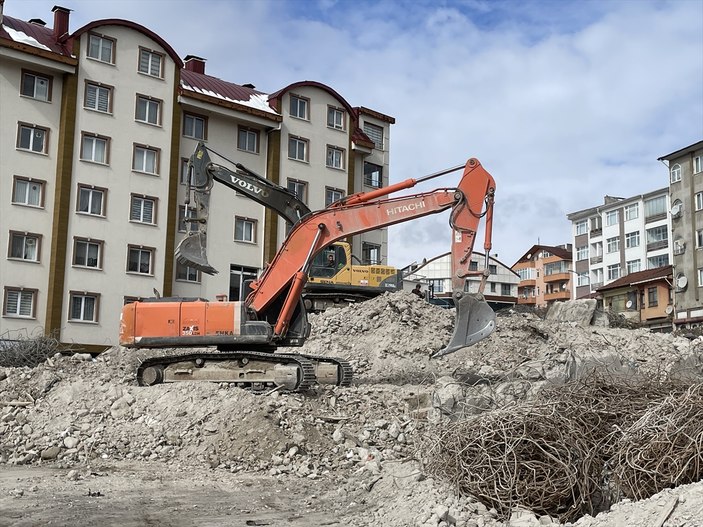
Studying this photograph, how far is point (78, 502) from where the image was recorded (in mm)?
8836

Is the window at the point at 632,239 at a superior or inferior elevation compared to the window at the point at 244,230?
superior

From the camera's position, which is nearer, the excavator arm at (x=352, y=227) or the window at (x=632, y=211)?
the excavator arm at (x=352, y=227)

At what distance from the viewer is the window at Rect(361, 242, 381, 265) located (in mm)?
43112

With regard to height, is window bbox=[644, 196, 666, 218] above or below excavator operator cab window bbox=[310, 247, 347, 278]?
above

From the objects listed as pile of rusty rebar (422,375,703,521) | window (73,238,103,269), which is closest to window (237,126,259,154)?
window (73,238,103,269)

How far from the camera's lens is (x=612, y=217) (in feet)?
232

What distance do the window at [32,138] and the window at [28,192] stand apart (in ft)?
4.30

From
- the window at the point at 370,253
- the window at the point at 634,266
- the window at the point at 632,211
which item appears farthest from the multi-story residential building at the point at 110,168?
the window at the point at 634,266

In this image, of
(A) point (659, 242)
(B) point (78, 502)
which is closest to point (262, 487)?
(B) point (78, 502)

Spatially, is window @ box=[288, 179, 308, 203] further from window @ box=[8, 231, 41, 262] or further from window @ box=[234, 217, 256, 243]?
window @ box=[8, 231, 41, 262]

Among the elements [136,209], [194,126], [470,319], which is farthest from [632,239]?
[470,319]

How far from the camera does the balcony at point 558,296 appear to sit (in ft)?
285

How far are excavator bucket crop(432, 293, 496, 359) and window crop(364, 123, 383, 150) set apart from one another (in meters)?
32.8

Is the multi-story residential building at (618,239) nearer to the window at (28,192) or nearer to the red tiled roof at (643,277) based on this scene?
the red tiled roof at (643,277)
